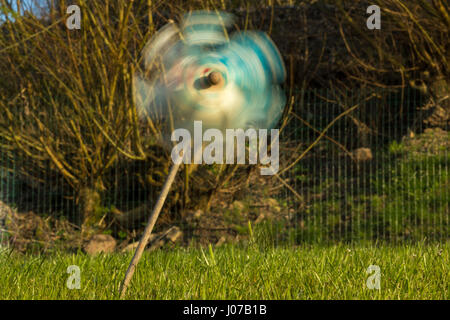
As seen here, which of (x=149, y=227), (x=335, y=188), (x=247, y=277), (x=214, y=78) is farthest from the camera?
(x=335, y=188)

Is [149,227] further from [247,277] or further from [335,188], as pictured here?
[335,188]

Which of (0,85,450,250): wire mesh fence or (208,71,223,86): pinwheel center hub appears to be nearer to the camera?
(208,71,223,86): pinwheel center hub

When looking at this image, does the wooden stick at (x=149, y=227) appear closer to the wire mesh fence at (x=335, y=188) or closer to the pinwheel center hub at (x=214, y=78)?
the pinwheel center hub at (x=214, y=78)

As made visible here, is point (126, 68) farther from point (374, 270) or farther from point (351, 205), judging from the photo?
point (374, 270)

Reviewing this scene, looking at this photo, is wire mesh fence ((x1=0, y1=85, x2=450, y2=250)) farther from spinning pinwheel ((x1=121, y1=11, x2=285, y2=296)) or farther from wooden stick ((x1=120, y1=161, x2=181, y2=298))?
wooden stick ((x1=120, y1=161, x2=181, y2=298))

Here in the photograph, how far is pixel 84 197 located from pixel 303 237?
3.01 metres

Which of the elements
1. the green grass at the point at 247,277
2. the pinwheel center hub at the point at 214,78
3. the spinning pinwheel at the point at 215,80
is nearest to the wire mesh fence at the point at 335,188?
the green grass at the point at 247,277

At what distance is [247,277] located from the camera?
110 inches

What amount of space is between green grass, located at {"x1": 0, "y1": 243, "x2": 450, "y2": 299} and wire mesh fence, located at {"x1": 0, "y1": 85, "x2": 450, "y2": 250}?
277 centimetres

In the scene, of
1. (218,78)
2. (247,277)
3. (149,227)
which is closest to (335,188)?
(247,277)

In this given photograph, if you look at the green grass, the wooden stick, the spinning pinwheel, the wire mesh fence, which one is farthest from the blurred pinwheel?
the wire mesh fence

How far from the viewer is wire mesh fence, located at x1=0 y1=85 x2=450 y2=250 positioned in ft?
20.8

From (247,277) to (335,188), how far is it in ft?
15.0

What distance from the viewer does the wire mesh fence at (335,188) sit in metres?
6.35
